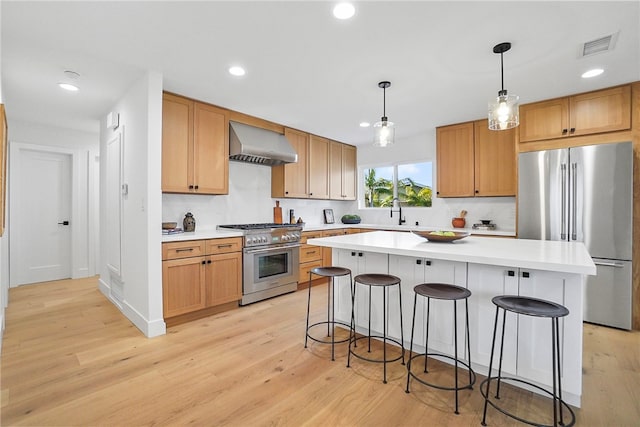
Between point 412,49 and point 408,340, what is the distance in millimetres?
2318

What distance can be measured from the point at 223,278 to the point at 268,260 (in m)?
0.67

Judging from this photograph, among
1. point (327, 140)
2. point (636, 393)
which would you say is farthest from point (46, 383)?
point (327, 140)

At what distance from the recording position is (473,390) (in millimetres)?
1968

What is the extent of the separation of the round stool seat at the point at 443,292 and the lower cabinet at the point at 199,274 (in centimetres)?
221

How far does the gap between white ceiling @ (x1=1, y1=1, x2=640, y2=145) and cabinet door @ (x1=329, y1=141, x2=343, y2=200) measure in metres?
1.78

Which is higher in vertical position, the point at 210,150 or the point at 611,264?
the point at 210,150

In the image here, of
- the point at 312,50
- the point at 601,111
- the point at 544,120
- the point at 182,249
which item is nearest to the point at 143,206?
the point at 182,249

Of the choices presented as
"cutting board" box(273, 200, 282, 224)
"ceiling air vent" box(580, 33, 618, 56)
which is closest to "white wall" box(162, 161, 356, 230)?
"cutting board" box(273, 200, 282, 224)

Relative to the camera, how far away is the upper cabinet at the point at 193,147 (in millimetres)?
3225

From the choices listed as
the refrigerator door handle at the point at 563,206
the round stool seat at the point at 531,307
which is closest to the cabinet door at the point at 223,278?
the round stool seat at the point at 531,307

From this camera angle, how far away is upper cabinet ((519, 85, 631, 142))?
3.07 metres

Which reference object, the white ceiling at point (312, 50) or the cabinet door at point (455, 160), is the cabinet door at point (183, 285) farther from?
the cabinet door at point (455, 160)

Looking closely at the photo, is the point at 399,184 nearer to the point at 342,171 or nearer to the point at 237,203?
→ the point at 342,171

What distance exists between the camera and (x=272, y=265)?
398cm
